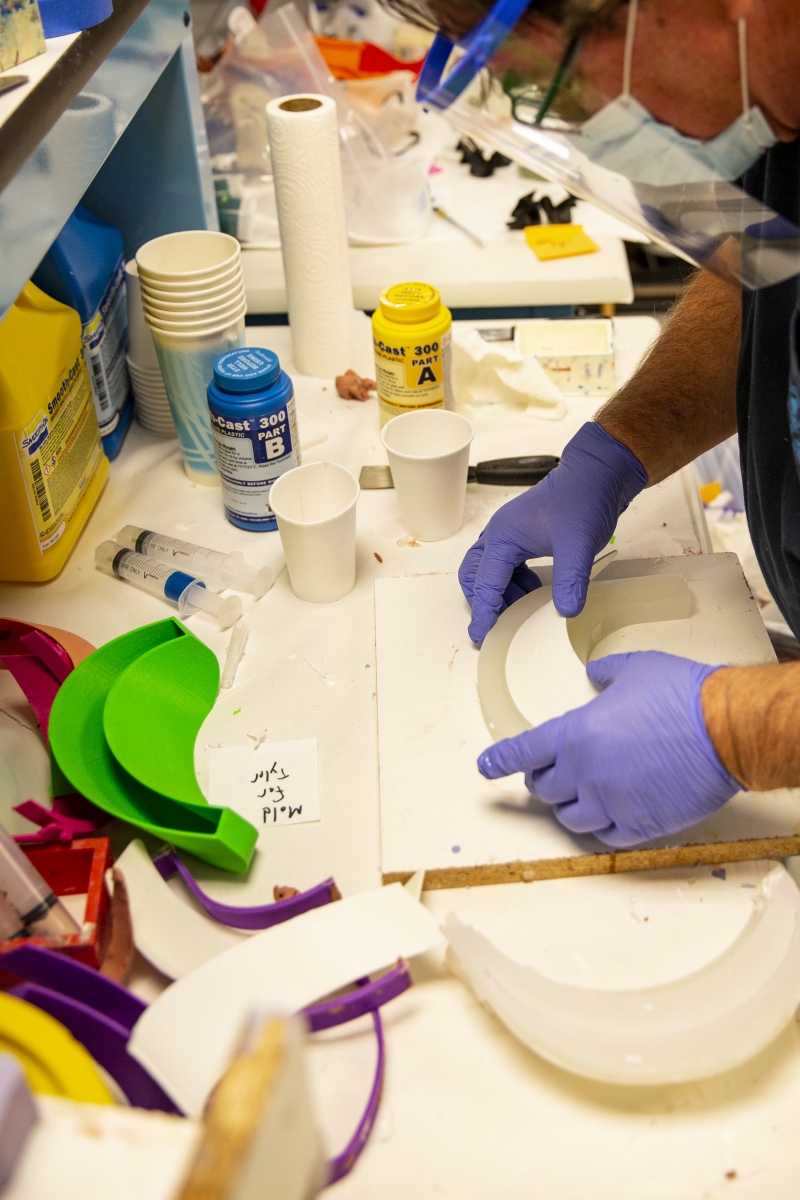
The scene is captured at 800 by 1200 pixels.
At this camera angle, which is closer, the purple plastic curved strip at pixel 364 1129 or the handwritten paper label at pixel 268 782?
the purple plastic curved strip at pixel 364 1129

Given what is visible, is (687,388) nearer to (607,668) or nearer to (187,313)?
(607,668)

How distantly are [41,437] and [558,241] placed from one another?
4.00ft

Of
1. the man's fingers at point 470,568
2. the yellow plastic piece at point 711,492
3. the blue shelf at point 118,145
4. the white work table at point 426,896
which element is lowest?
the yellow plastic piece at point 711,492

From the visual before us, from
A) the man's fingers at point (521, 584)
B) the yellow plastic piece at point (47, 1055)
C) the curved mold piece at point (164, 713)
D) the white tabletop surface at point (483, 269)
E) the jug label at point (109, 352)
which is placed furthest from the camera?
the white tabletop surface at point (483, 269)

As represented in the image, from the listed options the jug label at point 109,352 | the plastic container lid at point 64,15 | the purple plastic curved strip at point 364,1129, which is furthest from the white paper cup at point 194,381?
the purple plastic curved strip at point 364,1129

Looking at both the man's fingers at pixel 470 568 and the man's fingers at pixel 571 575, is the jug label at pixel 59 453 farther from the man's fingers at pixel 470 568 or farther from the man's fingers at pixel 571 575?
the man's fingers at pixel 571 575

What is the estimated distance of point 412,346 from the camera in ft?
4.46

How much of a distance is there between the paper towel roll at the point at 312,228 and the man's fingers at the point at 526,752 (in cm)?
96

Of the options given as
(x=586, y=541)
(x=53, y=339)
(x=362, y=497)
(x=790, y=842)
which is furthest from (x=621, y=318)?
(x=790, y=842)

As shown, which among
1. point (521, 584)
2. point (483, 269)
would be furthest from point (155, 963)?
point (483, 269)

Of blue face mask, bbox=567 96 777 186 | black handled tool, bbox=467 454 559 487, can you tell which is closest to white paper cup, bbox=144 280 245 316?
black handled tool, bbox=467 454 559 487

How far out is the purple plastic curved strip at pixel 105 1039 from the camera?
0.74 m

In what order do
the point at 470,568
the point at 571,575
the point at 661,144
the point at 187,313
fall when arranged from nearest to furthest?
the point at 661,144 < the point at 571,575 < the point at 470,568 < the point at 187,313

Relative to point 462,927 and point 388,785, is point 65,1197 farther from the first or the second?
point 388,785
